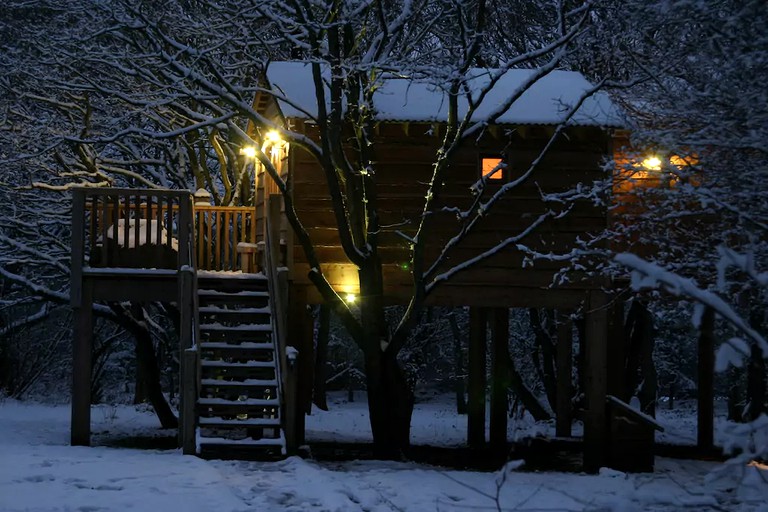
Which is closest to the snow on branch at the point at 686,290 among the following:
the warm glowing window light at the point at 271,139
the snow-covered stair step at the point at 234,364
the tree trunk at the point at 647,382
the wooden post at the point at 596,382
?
the snow-covered stair step at the point at 234,364

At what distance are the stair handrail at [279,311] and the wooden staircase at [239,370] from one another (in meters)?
0.09

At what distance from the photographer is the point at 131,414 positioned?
849 inches

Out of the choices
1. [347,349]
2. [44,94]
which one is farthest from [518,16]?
[347,349]

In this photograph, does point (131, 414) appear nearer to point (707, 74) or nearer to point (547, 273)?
point (547, 273)

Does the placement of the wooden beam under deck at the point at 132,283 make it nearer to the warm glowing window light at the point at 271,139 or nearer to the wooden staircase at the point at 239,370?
the wooden staircase at the point at 239,370

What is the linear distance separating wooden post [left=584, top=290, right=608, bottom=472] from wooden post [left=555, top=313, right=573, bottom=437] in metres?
3.60

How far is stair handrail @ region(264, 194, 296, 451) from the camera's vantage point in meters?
10.7

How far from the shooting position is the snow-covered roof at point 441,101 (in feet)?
42.4

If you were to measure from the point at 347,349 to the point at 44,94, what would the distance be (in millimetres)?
22366

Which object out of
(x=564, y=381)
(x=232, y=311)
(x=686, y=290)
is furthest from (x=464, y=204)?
(x=686, y=290)

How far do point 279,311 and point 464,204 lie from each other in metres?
3.49

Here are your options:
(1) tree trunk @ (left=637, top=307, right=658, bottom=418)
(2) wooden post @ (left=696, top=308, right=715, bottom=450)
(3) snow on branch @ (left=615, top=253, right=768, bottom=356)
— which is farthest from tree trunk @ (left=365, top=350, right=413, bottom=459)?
(1) tree trunk @ (left=637, top=307, right=658, bottom=418)

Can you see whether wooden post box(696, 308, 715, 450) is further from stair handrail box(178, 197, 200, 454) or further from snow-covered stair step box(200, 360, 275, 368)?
stair handrail box(178, 197, 200, 454)

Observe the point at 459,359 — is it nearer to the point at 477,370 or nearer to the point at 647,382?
the point at 647,382
